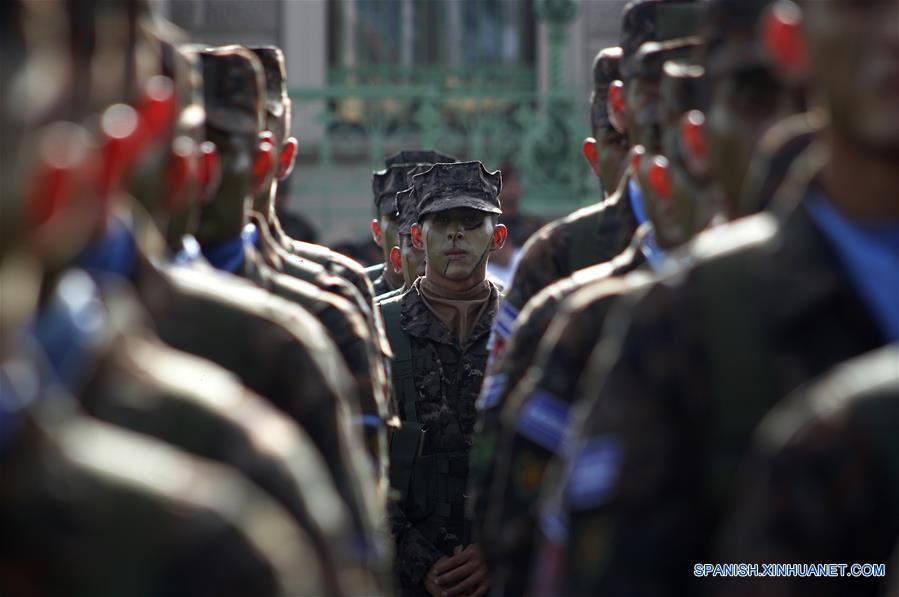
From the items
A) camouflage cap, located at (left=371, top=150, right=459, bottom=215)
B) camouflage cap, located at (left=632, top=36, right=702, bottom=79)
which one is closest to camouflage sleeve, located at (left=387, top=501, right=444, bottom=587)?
camouflage cap, located at (left=371, top=150, right=459, bottom=215)

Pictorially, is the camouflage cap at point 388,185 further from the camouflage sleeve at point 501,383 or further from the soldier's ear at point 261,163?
the camouflage sleeve at point 501,383

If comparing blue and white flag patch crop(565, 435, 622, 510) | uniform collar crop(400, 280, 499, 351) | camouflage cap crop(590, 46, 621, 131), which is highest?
blue and white flag patch crop(565, 435, 622, 510)

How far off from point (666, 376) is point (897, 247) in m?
0.40

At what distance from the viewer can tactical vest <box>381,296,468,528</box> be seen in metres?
7.67

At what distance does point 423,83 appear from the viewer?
18875 mm

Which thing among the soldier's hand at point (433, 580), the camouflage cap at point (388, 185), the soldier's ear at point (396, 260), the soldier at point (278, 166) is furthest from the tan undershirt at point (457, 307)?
the camouflage cap at point (388, 185)

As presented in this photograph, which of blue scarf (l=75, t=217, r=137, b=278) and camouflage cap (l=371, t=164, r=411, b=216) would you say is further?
camouflage cap (l=371, t=164, r=411, b=216)

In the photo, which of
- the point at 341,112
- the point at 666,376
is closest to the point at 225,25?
the point at 341,112

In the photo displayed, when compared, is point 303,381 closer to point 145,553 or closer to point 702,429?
point 702,429

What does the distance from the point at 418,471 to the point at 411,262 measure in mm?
1425

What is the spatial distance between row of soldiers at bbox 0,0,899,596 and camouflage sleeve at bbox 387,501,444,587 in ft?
8.53

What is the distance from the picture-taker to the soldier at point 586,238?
6.09 m

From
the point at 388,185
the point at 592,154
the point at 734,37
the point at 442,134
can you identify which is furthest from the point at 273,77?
the point at 442,134

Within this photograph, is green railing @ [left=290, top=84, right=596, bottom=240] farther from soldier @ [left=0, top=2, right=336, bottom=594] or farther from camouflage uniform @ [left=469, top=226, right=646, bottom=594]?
→ soldier @ [left=0, top=2, right=336, bottom=594]
